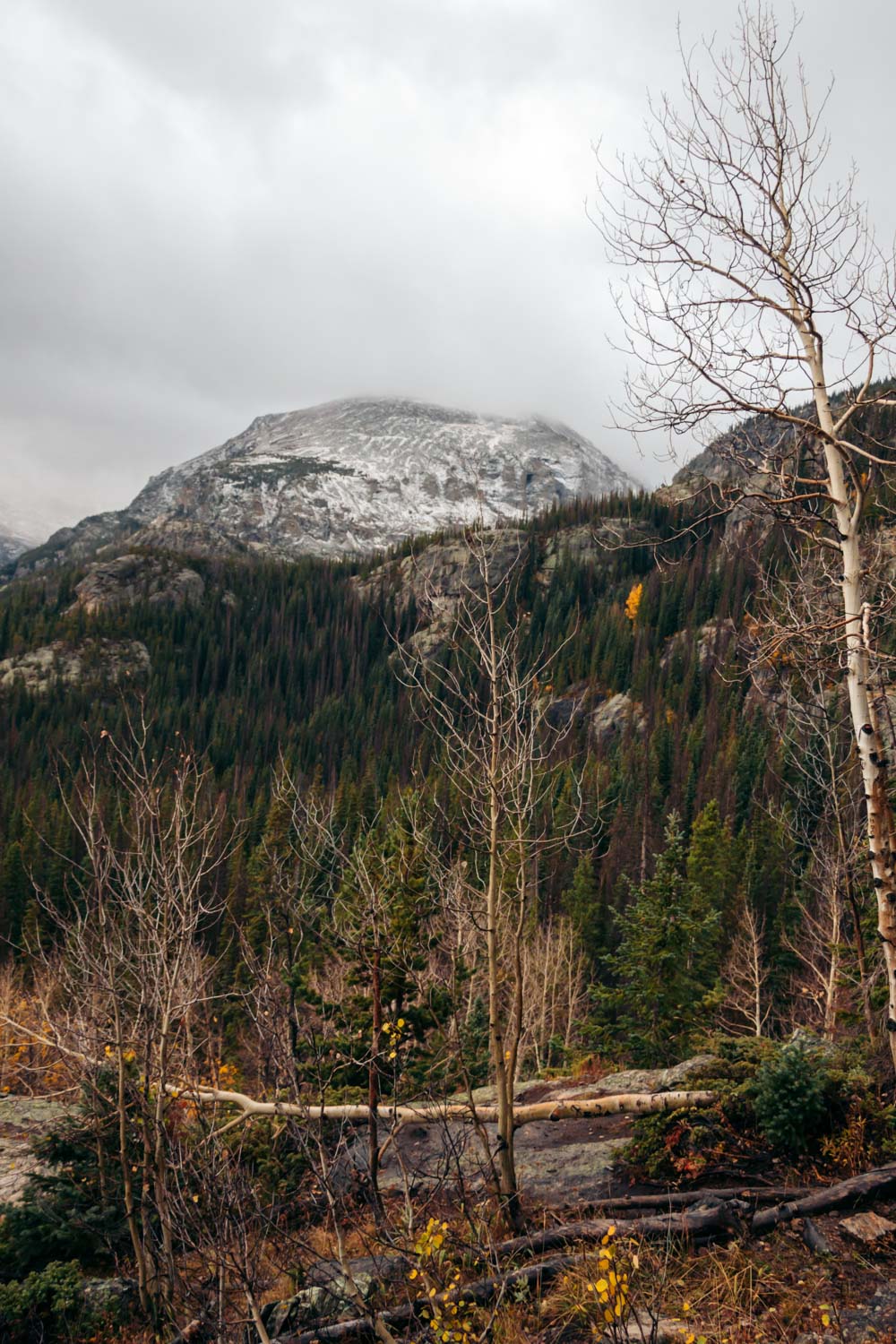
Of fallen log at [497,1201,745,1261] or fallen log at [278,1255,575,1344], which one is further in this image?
fallen log at [497,1201,745,1261]

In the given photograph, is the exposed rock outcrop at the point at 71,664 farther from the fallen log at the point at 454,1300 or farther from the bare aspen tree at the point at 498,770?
the fallen log at the point at 454,1300

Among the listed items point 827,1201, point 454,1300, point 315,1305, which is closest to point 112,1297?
point 315,1305

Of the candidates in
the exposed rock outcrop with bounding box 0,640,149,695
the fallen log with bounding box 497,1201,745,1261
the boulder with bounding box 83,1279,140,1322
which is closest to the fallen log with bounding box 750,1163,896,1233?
the fallen log with bounding box 497,1201,745,1261

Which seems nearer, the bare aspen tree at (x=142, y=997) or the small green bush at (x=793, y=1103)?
the bare aspen tree at (x=142, y=997)

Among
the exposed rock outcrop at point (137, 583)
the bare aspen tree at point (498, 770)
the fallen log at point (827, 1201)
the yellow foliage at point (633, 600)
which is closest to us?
the fallen log at point (827, 1201)

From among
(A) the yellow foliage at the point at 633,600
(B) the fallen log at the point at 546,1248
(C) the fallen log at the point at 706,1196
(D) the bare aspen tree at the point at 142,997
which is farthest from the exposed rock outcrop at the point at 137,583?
(B) the fallen log at the point at 546,1248

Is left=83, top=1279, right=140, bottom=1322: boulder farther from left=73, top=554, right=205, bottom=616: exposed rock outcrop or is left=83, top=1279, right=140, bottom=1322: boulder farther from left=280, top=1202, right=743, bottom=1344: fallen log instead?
left=73, top=554, right=205, bottom=616: exposed rock outcrop

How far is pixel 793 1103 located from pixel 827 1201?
127 cm

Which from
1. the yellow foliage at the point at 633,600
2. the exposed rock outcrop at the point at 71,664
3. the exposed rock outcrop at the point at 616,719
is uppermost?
the yellow foliage at the point at 633,600

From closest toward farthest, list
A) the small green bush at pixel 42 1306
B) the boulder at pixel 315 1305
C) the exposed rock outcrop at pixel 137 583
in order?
the boulder at pixel 315 1305 < the small green bush at pixel 42 1306 < the exposed rock outcrop at pixel 137 583

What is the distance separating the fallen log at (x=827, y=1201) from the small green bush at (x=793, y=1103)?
41.5 inches

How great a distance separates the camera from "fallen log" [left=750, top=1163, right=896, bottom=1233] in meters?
6.36

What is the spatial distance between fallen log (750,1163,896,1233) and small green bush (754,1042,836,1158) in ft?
3.46

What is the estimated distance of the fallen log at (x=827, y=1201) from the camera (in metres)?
6.36
